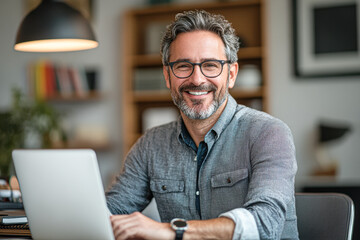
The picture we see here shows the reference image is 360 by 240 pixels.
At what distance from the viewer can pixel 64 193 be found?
1183mm

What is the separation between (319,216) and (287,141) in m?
0.31

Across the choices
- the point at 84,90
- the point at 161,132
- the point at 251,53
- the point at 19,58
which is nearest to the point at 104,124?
the point at 84,90

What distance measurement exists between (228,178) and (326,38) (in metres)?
2.75

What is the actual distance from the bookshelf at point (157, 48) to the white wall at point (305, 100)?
150 mm

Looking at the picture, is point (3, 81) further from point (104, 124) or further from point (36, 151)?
point (36, 151)

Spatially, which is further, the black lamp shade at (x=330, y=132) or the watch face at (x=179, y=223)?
the black lamp shade at (x=330, y=132)

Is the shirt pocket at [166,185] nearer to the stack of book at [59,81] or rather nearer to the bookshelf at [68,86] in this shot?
the bookshelf at [68,86]

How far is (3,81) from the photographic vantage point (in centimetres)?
504

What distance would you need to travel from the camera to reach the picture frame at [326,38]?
3.89 m

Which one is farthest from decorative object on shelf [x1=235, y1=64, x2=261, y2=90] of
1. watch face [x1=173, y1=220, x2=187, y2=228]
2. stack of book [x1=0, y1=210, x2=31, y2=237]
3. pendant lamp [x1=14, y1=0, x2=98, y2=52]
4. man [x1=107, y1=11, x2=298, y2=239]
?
watch face [x1=173, y1=220, x2=187, y2=228]

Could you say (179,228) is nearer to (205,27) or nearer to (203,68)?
(203,68)

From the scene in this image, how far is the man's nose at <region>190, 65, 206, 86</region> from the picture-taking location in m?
1.67

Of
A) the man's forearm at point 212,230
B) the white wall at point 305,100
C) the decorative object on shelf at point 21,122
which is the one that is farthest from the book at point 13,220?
the white wall at point 305,100

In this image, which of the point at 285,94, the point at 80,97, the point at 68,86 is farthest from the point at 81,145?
the point at 285,94
